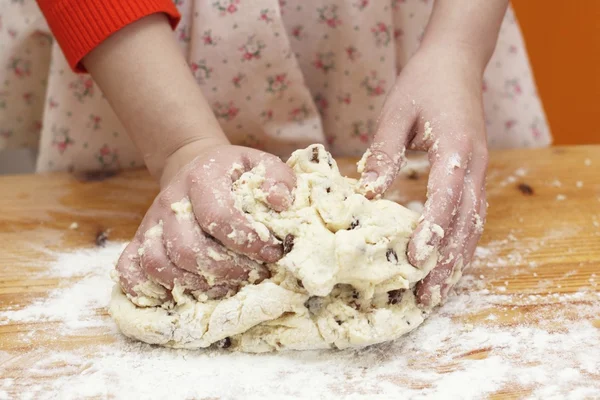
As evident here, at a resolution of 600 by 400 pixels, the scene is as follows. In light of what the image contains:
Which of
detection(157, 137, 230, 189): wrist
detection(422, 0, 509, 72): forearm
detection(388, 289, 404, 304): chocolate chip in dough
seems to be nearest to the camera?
detection(388, 289, 404, 304): chocolate chip in dough

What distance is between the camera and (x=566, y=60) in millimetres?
2564

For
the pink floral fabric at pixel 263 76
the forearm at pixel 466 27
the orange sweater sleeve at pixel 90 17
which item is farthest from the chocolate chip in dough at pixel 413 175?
the orange sweater sleeve at pixel 90 17

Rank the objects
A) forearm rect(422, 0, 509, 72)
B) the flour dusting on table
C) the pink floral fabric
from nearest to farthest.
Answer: the flour dusting on table → forearm rect(422, 0, 509, 72) → the pink floral fabric

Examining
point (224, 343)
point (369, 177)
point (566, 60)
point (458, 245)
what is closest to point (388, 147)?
point (369, 177)

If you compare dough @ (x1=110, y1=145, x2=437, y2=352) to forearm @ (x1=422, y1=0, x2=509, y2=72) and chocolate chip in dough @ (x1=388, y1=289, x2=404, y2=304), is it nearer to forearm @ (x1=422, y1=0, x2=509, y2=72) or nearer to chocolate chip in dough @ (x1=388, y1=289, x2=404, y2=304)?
chocolate chip in dough @ (x1=388, y1=289, x2=404, y2=304)

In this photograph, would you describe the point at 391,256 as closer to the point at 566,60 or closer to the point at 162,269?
the point at 162,269

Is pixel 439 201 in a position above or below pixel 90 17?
below

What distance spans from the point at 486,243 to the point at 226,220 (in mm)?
609

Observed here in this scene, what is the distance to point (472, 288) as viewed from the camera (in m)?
1.13

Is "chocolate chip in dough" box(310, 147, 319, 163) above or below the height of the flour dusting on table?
above

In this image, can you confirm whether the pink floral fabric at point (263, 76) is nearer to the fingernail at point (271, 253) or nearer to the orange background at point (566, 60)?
the fingernail at point (271, 253)

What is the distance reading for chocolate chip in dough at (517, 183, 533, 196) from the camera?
4.83 ft

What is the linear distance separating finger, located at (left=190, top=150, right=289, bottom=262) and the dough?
2cm

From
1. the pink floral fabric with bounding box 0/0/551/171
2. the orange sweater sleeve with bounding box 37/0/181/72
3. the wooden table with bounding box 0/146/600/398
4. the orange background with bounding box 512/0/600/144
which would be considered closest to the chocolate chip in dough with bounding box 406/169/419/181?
the wooden table with bounding box 0/146/600/398
